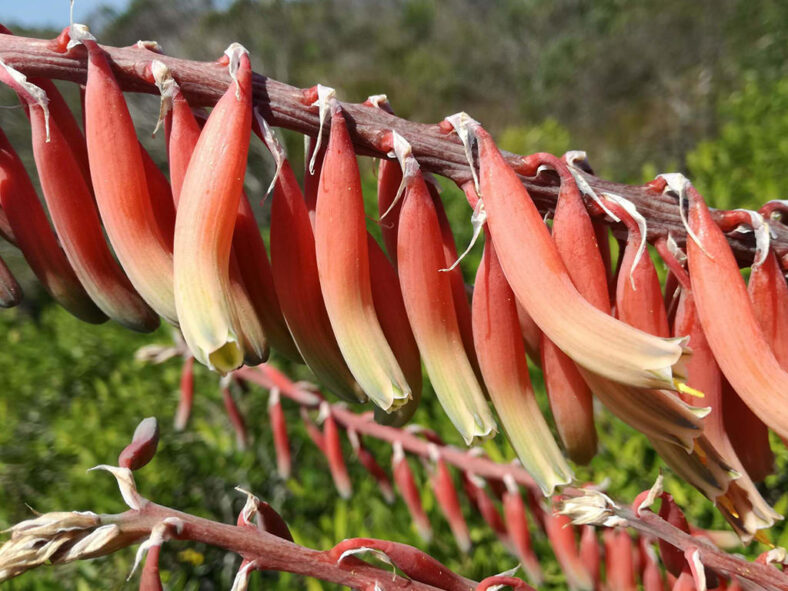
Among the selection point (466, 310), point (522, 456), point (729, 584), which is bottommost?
point (729, 584)

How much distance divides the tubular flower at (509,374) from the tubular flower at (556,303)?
65mm

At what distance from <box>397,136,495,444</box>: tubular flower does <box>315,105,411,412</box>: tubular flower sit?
0.14ft

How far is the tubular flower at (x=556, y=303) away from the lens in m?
0.60

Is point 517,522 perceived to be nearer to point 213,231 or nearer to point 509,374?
point 509,374

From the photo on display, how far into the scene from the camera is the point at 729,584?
0.79 m

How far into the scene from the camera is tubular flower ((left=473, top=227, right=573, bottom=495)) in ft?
2.35

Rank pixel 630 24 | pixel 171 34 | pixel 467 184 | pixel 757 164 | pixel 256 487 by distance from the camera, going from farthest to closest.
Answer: pixel 171 34 < pixel 630 24 < pixel 757 164 < pixel 256 487 < pixel 467 184

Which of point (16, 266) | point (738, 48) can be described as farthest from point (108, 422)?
point (738, 48)

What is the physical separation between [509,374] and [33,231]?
534 millimetres

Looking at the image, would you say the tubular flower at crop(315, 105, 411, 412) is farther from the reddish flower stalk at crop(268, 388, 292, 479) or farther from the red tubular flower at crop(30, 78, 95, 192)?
the reddish flower stalk at crop(268, 388, 292, 479)

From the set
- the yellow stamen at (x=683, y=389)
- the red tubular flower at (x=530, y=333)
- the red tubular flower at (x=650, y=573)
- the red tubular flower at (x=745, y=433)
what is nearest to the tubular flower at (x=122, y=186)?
the red tubular flower at (x=530, y=333)

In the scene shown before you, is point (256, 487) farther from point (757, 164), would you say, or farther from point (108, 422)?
point (757, 164)

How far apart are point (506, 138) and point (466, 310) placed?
725 centimetres

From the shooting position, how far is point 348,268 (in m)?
0.69
